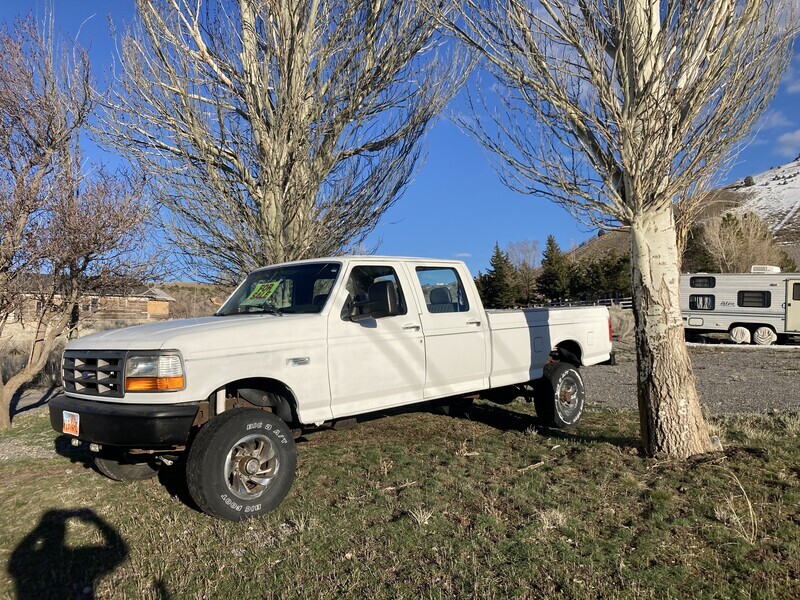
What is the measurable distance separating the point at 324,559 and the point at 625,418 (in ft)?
16.9

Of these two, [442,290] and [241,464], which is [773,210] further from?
[241,464]

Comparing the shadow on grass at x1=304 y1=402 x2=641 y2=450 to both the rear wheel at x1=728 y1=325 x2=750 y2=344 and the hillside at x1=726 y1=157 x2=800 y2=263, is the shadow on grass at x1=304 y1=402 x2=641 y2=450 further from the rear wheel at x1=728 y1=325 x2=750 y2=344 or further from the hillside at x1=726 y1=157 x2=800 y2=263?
the hillside at x1=726 y1=157 x2=800 y2=263

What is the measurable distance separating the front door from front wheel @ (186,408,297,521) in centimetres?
60

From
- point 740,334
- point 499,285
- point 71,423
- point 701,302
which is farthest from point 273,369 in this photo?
point 499,285

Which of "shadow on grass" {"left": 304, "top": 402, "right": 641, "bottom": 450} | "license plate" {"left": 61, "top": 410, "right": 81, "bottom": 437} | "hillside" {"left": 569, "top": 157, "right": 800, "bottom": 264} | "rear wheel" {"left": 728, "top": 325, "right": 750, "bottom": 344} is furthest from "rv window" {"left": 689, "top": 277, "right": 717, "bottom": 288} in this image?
"hillside" {"left": 569, "top": 157, "right": 800, "bottom": 264}

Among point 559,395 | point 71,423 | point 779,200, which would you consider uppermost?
point 779,200

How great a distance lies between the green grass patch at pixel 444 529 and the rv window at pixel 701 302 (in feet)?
54.4

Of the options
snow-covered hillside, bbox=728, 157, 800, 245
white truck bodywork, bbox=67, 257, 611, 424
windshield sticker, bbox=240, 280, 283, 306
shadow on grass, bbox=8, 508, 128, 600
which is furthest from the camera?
snow-covered hillside, bbox=728, 157, 800, 245

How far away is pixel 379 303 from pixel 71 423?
2.45 m

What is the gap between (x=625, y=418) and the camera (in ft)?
24.1

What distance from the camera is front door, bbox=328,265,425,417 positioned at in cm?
476

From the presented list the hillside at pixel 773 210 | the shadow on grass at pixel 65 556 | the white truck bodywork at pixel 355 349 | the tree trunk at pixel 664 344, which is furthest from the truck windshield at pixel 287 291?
the hillside at pixel 773 210

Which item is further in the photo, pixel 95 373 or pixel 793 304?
pixel 793 304

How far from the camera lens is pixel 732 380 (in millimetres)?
11289
